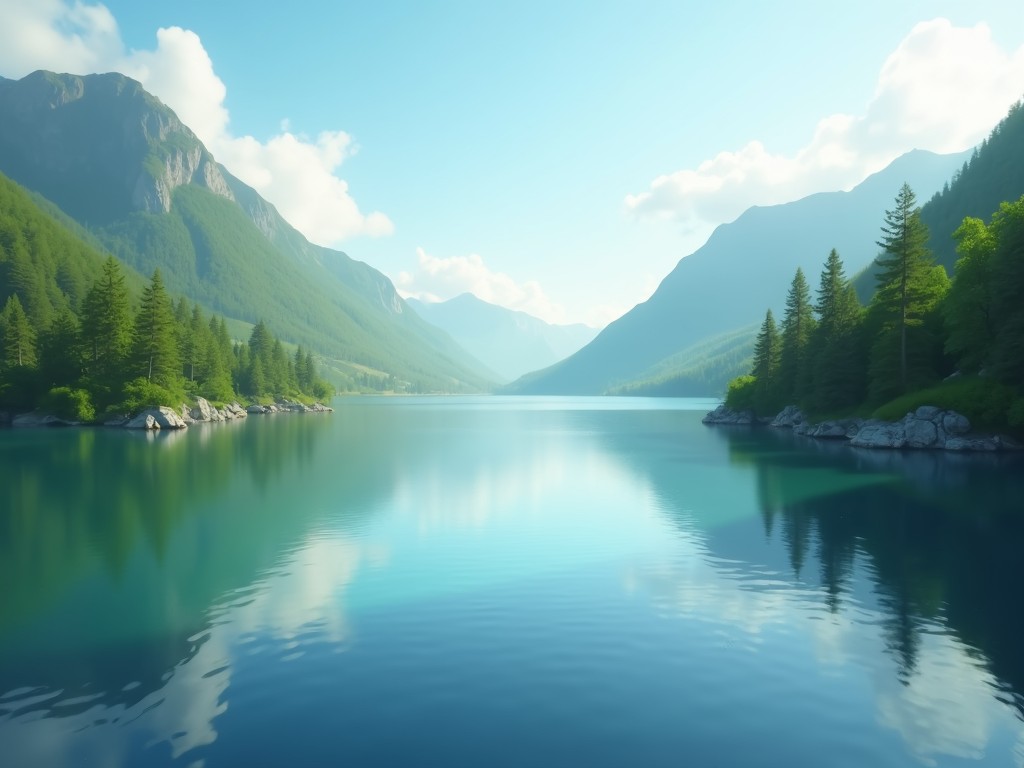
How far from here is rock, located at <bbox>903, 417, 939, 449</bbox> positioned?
201ft

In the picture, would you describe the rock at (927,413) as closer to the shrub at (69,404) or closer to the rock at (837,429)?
the rock at (837,429)

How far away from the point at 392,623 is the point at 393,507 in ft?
59.3

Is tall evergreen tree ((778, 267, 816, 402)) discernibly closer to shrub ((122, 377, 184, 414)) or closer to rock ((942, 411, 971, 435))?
rock ((942, 411, 971, 435))

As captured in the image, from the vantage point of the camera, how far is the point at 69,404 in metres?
89.8

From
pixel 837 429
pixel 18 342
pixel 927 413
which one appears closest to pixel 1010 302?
pixel 927 413

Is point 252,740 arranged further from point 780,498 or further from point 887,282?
point 887,282

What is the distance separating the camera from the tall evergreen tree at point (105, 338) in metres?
93.6

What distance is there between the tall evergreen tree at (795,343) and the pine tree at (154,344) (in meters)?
102

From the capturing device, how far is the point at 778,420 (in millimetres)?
103125

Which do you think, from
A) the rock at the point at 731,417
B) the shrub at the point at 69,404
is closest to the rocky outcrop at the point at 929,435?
the rock at the point at 731,417

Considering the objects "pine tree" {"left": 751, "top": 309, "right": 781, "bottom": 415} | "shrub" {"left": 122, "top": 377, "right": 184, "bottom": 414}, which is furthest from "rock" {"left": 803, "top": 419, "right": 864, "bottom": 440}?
"shrub" {"left": 122, "top": 377, "right": 184, "bottom": 414}

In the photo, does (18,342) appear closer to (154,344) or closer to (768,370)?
(154,344)

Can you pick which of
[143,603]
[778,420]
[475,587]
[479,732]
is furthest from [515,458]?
[778,420]

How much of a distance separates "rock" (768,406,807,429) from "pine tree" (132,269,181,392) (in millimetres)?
103420
